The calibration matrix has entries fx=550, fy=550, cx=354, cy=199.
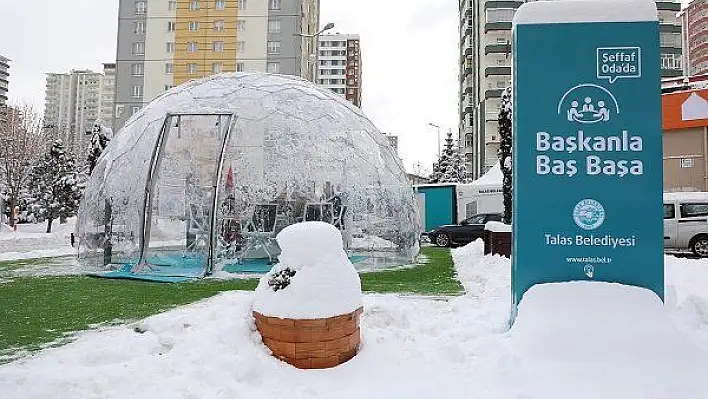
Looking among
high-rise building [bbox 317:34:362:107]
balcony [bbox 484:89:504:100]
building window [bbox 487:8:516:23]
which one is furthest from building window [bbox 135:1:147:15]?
high-rise building [bbox 317:34:362:107]

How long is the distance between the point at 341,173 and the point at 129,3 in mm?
41840

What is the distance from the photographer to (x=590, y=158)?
15.4ft

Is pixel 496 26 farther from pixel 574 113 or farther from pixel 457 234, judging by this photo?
pixel 574 113

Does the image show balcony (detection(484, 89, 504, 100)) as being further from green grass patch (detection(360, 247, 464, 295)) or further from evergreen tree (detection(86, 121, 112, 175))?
green grass patch (detection(360, 247, 464, 295))

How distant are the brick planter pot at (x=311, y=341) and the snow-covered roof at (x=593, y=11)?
313cm

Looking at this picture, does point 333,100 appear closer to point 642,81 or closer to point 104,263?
point 104,263

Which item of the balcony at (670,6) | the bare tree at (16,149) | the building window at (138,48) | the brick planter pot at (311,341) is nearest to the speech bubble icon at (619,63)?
the brick planter pot at (311,341)

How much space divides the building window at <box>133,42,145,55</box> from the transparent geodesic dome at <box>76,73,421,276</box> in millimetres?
36981

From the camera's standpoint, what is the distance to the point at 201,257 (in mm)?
11023

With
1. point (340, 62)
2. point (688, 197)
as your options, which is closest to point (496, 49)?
point (688, 197)

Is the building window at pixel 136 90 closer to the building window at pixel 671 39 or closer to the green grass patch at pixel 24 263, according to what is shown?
the green grass patch at pixel 24 263

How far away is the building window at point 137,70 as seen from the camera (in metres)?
44.5

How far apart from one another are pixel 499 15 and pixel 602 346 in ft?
177

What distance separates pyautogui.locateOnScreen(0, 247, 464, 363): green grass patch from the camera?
5613 millimetres
